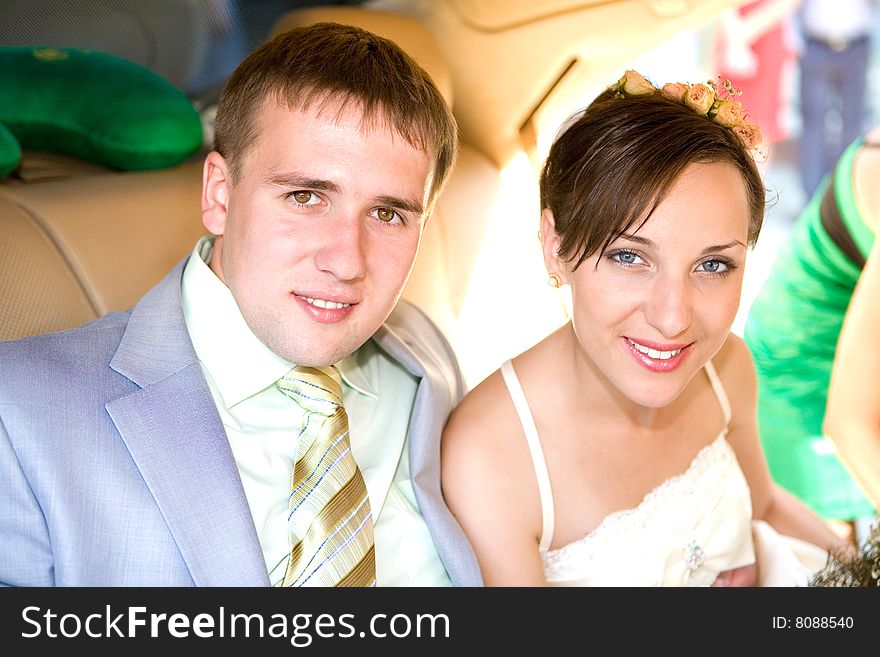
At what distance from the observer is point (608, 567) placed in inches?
60.2

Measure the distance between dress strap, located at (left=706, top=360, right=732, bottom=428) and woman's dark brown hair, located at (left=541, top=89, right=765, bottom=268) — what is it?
35cm

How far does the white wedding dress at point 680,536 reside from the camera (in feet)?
5.00

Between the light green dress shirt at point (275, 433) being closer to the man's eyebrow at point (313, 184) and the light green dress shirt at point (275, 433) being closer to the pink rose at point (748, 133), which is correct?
the man's eyebrow at point (313, 184)

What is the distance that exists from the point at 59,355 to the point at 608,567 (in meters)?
0.87

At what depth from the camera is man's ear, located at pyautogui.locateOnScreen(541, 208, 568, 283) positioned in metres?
1.49

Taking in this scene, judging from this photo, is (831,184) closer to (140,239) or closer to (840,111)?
(840,111)

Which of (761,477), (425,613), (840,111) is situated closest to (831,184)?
(761,477)

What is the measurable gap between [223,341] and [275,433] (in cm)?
14

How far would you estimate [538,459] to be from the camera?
59.6 inches

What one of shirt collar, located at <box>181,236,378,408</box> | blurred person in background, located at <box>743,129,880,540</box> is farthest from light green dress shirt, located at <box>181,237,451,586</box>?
blurred person in background, located at <box>743,129,880,540</box>

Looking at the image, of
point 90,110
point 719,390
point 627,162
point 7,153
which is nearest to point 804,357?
point 719,390

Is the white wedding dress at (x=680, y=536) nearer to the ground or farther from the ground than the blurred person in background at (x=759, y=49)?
nearer to the ground

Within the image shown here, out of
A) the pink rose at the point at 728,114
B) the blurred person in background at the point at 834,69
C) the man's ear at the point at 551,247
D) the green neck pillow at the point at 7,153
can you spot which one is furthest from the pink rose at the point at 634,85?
the blurred person in background at the point at 834,69

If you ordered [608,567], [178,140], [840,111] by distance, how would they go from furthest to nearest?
[840,111] < [178,140] < [608,567]
